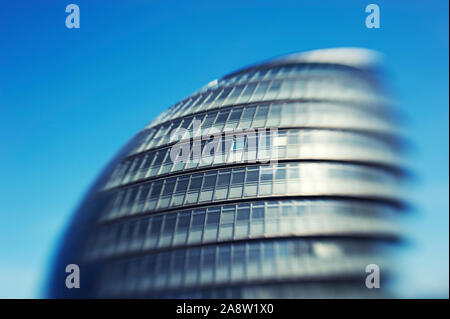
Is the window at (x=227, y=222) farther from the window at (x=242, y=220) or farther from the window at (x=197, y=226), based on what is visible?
the window at (x=197, y=226)

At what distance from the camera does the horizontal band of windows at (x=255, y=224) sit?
23031 mm

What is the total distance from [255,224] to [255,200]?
1453mm

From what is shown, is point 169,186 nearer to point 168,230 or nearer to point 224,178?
point 168,230

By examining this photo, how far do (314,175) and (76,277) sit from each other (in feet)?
50.2

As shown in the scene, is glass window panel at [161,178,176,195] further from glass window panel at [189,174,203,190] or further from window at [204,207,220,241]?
window at [204,207,220,241]

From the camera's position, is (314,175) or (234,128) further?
(234,128)

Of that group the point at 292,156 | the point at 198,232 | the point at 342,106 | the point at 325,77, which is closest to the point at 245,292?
the point at 198,232

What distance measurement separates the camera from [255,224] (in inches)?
925

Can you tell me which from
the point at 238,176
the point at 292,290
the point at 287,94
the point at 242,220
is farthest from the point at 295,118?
the point at 292,290

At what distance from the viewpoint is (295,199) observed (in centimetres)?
2411

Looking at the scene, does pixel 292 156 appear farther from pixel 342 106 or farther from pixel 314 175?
pixel 342 106

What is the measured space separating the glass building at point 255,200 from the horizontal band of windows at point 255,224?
0.06m

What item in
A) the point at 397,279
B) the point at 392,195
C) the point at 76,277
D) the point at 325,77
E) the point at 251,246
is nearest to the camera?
the point at 397,279

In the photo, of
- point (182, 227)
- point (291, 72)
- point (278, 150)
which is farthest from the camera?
point (291, 72)
